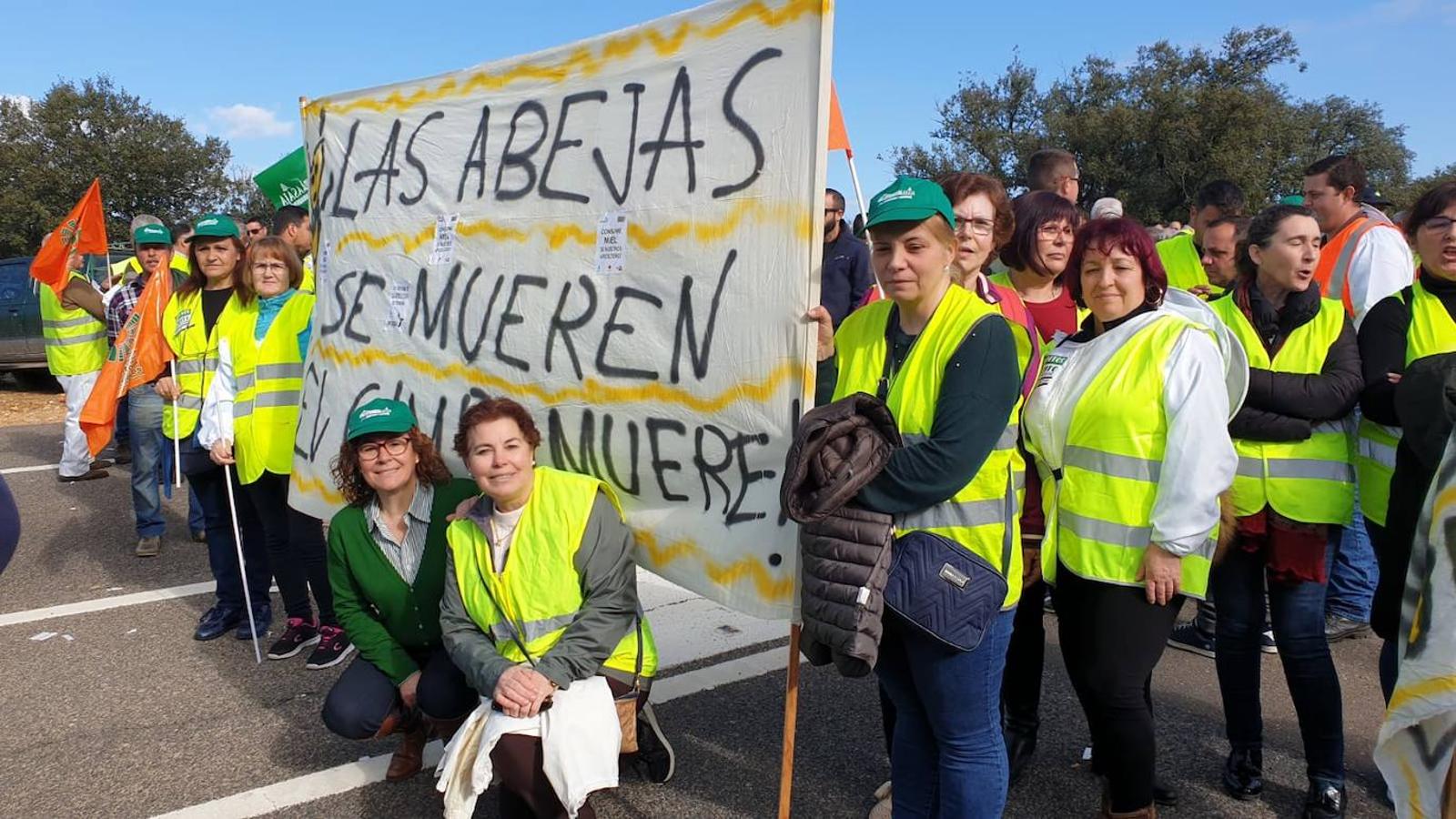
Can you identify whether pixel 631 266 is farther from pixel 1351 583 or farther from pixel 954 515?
pixel 1351 583

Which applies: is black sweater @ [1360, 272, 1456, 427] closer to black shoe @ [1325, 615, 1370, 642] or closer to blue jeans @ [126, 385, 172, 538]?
black shoe @ [1325, 615, 1370, 642]

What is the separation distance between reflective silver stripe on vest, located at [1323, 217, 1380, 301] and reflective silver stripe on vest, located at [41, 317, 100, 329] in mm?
8410

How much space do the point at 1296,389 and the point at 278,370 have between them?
156 inches

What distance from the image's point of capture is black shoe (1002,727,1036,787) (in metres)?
3.20

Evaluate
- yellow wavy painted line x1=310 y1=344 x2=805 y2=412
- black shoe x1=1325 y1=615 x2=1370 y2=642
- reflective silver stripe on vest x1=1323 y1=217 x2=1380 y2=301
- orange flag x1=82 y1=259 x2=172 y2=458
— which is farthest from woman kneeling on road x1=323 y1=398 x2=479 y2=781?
reflective silver stripe on vest x1=1323 y1=217 x2=1380 y2=301

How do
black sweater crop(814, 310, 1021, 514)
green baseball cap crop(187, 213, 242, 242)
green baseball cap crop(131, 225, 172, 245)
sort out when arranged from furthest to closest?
green baseball cap crop(131, 225, 172, 245) < green baseball cap crop(187, 213, 242, 242) < black sweater crop(814, 310, 1021, 514)

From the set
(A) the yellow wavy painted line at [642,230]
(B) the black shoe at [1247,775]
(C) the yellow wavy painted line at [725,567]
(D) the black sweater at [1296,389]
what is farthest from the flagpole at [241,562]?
(D) the black sweater at [1296,389]

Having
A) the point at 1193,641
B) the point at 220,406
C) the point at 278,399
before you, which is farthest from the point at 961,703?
the point at 220,406

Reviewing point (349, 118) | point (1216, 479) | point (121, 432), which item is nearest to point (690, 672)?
point (1216, 479)

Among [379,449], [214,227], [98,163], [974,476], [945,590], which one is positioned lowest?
[945,590]

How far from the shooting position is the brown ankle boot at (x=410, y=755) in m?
3.26

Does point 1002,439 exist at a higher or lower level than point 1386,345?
lower

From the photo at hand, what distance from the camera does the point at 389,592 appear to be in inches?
129

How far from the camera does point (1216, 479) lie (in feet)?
8.04
